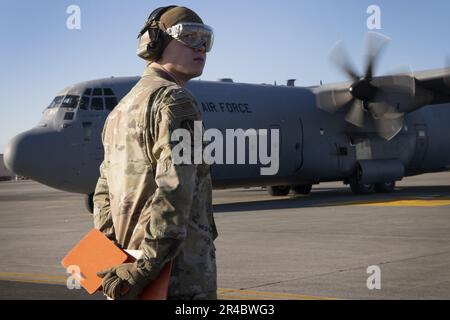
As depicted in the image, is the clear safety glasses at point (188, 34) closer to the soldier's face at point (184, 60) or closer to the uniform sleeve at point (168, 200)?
the soldier's face at point (184, 60)

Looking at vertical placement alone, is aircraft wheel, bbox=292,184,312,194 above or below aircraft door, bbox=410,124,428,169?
below

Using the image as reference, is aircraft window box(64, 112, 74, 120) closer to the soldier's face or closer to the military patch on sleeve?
the soldier's face

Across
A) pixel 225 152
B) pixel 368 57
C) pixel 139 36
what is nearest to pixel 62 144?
pixel 225 152

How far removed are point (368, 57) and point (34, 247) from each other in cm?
1453

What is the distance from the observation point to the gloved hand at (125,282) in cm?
320

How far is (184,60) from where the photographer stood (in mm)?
3689

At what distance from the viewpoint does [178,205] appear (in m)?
3.27

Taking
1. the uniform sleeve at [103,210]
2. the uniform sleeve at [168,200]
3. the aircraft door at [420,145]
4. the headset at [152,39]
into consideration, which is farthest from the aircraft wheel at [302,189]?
the uniform sleeve at [168,200]

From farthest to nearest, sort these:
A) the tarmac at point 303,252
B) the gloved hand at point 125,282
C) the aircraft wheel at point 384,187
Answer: the aircraft wheel at point 384,187
the tarmac at point 303,252
the gloved hand at point 125,282

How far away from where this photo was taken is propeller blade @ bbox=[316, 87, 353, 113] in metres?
25.0

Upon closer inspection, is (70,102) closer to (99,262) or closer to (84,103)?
(84,103)

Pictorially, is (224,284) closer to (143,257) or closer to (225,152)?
(143,257)

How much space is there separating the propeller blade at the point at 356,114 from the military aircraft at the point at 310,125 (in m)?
0.03

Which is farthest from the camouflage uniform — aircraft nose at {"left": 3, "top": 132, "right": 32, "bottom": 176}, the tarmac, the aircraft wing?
the aircraft wing
